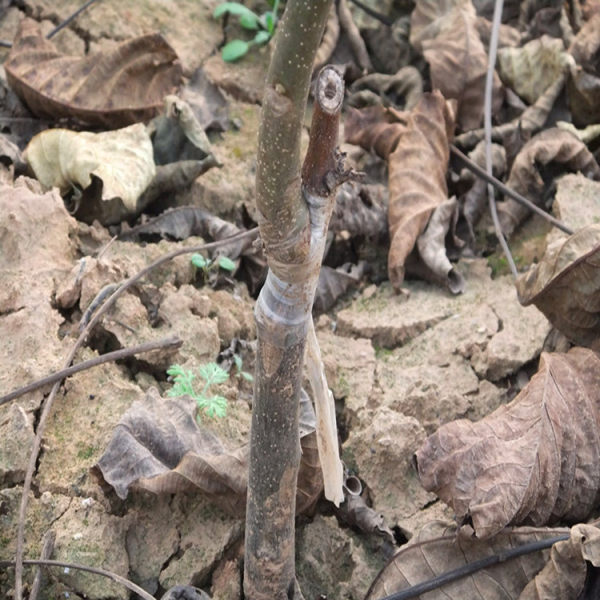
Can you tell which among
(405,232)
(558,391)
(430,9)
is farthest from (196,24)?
(558,391)

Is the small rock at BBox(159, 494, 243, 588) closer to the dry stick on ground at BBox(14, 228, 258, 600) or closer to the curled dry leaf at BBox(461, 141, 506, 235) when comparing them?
the dry stick on ground at BBox(14, 228, 258, 600)

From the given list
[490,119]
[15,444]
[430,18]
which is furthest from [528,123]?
[15,444]

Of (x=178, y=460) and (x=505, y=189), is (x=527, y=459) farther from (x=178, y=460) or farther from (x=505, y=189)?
(x=505, y=189)

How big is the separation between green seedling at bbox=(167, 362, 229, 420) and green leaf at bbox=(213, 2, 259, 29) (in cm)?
195

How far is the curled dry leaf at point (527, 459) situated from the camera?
2068 millimetres

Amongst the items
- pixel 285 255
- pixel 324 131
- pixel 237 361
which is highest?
pixel 324 131

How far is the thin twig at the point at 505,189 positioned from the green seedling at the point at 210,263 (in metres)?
1.00

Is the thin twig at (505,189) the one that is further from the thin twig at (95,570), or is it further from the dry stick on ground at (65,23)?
the thin twig at (95,570)

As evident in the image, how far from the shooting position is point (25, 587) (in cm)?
217

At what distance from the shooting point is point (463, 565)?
6.95ft

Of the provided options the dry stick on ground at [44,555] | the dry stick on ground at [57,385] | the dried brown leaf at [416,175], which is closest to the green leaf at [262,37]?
the dried brown leaf at [416,175]

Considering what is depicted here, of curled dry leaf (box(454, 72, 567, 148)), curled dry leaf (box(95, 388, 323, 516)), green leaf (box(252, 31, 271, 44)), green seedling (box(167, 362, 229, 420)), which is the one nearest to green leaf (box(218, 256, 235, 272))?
green seedling (box(167, 362, 229, 420))

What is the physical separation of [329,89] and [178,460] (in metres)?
1.20

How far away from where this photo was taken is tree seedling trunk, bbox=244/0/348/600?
125cm
